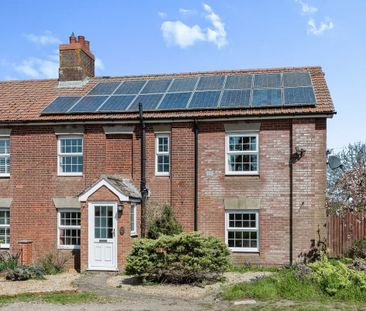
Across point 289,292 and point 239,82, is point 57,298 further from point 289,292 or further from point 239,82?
point 239,82

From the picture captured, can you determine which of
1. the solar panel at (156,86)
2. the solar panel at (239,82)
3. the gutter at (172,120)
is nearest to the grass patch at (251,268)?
the gutter at (172,120)

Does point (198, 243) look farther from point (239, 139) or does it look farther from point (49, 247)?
point (49, 247)

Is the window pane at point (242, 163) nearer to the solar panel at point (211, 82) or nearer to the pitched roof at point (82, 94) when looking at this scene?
the pitched roof at point (82, 94)

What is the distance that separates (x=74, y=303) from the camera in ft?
43.1

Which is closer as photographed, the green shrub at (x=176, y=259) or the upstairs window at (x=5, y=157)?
the green shrub at (x=176, y=259)

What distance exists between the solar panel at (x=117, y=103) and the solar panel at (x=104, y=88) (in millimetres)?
938

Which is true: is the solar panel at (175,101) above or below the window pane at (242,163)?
above

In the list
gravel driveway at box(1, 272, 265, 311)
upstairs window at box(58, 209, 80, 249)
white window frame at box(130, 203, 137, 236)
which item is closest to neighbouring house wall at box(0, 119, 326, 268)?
upstairs window at box(58, 209, 80, 249)

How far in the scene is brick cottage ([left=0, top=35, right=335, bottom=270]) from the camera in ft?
62.8

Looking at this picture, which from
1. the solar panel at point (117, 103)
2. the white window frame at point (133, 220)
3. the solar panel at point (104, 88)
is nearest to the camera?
the white window frame at point (133, 220)

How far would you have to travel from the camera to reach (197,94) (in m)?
21.7

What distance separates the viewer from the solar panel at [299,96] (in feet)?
63.9

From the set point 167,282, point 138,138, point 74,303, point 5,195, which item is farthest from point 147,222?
point 74,303

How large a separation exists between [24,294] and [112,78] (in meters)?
13.2
